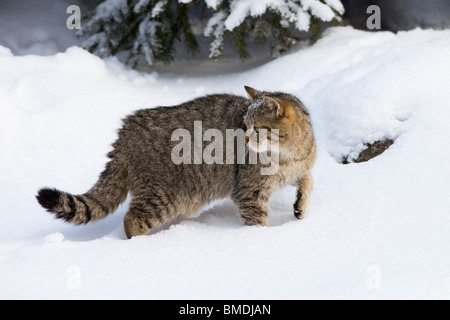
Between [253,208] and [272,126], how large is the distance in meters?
0.53

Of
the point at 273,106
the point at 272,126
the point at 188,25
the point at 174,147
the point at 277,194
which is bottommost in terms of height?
the point at 277,194

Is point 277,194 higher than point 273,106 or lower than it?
lower

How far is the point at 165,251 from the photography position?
319cm

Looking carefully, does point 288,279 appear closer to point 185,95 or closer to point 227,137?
point 227,137

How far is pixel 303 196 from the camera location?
11.9ft

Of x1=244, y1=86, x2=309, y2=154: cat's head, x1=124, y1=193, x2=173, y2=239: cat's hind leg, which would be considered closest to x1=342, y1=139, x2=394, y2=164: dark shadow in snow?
x1=244, y1=86, x2=309, y2=154: cat's head

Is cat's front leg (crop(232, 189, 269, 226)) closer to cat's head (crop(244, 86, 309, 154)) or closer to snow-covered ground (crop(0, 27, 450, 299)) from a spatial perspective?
snow-covered ground (crop(0, 27, 450, 299))

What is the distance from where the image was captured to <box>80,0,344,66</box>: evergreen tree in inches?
217

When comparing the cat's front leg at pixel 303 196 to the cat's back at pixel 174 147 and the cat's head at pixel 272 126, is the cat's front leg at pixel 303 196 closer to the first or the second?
the cat's head at pixel 272 126

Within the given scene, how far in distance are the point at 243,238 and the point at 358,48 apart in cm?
296

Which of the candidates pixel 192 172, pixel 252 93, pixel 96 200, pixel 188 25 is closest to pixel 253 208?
pixel 192 172

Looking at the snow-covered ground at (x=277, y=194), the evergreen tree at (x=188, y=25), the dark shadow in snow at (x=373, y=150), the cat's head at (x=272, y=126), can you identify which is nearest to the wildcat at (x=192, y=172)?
the cat's head at (x=272, y=126)

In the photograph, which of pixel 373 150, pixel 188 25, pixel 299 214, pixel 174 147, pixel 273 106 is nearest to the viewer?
pixel 273 106

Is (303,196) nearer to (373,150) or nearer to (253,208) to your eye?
(253,208)
